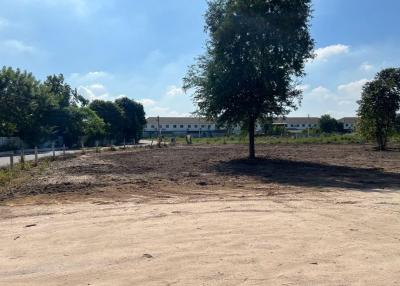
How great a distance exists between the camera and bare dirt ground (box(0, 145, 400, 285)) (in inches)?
237

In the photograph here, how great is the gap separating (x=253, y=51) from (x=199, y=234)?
2057cm

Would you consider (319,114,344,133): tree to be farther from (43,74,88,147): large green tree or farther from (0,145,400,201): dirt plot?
(0,145,400,201): dirt plot

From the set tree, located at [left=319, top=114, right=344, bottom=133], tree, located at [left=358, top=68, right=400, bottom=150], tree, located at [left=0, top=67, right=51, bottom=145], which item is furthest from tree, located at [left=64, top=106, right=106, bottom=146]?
tree, located at [left=319, top=114, right=344, bottom=133]

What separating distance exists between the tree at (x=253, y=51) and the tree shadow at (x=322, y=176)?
463 centimetres

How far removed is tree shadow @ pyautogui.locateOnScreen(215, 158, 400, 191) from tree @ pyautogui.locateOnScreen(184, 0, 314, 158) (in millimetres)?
4625

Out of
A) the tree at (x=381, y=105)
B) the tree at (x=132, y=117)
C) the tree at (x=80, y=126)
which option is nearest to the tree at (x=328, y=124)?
the tree at (x=132, y=117)

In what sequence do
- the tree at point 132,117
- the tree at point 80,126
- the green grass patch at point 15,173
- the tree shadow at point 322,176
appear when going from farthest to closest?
the tree at point 132,117, the tree at point 80,126, the green grass patch at point 15,173, the tree shadow at point 322,176

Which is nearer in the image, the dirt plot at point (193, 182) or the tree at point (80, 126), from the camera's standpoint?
the dirt plot at point (193, 182)

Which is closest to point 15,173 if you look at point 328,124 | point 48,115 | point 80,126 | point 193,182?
point 193,182

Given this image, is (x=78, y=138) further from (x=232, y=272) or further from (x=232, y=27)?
(x=232, y=272)

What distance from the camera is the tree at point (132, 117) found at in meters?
88.6

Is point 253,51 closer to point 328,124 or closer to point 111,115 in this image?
point 111,115

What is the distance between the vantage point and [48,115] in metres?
62.8

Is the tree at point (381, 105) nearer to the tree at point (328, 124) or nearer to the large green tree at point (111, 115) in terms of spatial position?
the large green tree at point (111, 115)
